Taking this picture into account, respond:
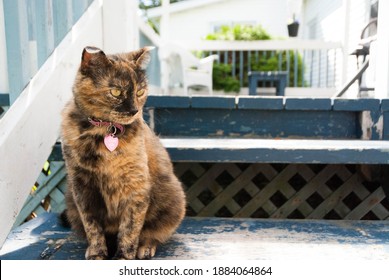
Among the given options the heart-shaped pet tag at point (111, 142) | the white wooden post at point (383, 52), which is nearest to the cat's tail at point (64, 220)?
the heart-shaped pet tag at point (111, 142)

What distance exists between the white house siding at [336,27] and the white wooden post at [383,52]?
227cm

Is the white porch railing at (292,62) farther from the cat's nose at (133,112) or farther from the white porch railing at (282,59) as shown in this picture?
the cat's nose at (133,112)

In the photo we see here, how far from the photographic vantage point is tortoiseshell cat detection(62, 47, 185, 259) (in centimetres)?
129

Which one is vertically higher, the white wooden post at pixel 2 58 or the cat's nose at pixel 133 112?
the white wooden post at pixel 2 58

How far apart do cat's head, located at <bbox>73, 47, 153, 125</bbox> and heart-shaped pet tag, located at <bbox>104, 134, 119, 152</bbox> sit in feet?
0.20

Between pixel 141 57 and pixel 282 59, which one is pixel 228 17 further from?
pixel 141 57

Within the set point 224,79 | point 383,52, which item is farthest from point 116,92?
point 224,79

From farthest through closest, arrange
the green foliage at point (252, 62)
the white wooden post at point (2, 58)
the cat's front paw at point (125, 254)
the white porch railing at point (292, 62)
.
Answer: the green foliage at point (252, 62)
the white porch railing at point (292, 62)
the white wooden post at point (2, 58)
the cat's front paw at point (125, 254)

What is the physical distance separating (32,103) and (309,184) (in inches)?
65.0

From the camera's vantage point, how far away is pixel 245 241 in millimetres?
1560

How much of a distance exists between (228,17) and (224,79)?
407cm

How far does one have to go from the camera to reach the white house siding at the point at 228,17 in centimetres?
1112

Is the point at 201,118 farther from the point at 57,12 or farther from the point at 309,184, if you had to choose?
the point at 57,12

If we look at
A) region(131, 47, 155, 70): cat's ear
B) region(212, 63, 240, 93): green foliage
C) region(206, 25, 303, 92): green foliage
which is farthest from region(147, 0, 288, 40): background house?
region(131, 47, 155, 70): cat's ear
